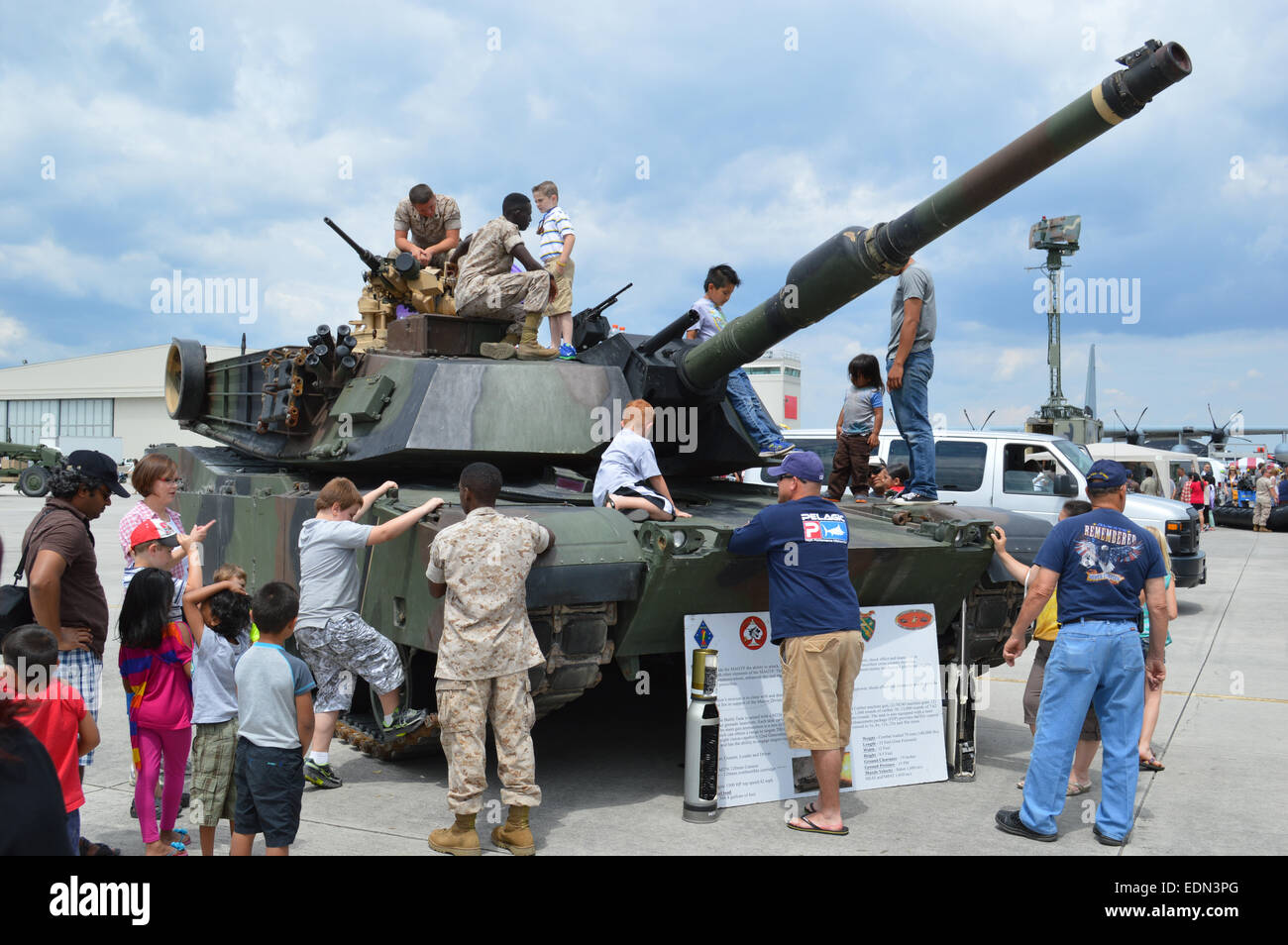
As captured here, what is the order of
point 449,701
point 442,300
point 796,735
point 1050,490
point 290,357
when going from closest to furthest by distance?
point 449,701 < point 796,735 < point 290,357 < point 442,300 < point 1050,490

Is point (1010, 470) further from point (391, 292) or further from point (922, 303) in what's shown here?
point (391, 292)

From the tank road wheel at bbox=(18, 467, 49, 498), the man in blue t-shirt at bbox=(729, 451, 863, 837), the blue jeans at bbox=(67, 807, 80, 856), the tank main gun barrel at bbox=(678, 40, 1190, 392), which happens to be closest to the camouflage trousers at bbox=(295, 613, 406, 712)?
the blue jeans at bbox=(67, 807, 80, 856)

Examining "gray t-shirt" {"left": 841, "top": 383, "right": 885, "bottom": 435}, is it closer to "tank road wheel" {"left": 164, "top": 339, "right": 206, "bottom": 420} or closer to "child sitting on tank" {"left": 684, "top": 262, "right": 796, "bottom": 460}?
"child sitting on tank" {"left": 684, "top": 262, "right": 796, "bottom": 460}

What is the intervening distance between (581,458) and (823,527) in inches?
95.1

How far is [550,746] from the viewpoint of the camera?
283 inches

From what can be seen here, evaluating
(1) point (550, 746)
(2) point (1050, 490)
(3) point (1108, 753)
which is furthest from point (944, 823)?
(2) point (1050, 490)

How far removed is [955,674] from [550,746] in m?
2.45

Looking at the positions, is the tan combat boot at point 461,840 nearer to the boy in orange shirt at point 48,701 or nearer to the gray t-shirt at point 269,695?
the gray t-shirt at point 269,695

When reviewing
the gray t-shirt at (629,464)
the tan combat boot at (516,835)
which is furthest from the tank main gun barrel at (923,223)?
the tan combat boot at (516,835)

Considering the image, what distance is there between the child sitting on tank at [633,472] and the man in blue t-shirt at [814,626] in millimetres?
776

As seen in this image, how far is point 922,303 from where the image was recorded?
7.15 m

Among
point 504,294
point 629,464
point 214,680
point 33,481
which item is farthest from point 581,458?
point 33,481

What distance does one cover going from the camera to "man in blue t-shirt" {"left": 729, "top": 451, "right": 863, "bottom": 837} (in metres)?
5.49

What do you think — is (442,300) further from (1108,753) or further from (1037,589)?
(1108,753)
